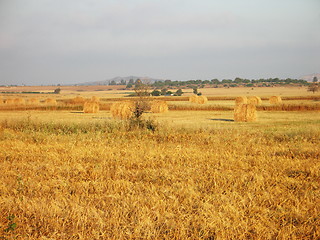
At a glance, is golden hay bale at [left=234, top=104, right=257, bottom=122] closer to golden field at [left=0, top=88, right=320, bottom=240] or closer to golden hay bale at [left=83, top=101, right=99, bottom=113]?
golden hay bale at [left=83, top=101, right=99, bottom=113]

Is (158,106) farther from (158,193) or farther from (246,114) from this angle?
(158,193)

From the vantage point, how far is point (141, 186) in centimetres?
595

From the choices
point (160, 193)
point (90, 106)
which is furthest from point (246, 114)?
point (160, 193)

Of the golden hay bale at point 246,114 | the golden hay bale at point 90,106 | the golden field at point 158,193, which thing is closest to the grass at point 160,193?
the golden field at point 158,193

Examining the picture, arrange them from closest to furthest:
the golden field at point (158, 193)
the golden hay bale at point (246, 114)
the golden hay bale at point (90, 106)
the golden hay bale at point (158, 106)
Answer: the golden field at point (158, 193) → the golden hay bale at point (246, 114) → the golden hay bale at point (158, 106) → the golden hay bale at point (90, 106)

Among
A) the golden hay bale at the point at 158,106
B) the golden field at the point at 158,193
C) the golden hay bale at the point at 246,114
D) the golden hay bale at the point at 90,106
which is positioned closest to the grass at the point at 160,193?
the golden field at the point at 158,193

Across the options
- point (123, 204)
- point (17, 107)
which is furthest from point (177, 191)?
point (17, 107)

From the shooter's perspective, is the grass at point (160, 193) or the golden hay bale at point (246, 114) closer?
the grass at point (160, 193)

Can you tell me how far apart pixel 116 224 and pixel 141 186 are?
170 centimetres

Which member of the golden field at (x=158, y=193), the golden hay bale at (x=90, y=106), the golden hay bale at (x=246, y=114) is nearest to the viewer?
the golden field at (x=158, y=193)

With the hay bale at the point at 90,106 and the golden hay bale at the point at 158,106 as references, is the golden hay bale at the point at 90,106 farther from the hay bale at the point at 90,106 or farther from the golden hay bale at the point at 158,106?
the golden hay bale at the point at 158,106

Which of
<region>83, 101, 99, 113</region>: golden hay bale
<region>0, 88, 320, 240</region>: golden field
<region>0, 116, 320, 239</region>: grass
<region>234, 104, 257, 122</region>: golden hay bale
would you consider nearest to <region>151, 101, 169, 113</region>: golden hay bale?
<region>83, 101, 99, 113</region>: golden hay bale

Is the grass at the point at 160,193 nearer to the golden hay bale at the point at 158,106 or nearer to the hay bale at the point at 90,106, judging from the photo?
the golden hay bale at the point at 158,106

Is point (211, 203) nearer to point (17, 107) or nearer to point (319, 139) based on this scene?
point (319, 139)
